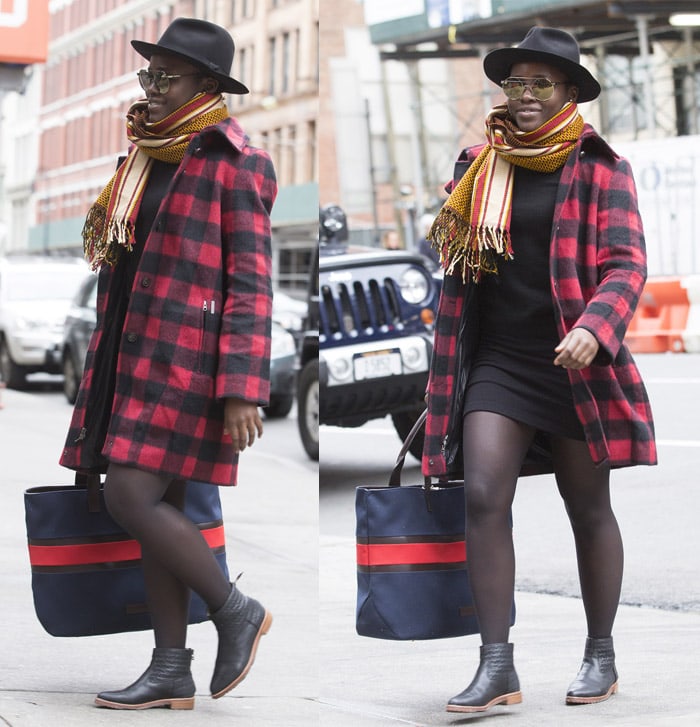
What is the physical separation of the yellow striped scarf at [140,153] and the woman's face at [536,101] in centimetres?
84

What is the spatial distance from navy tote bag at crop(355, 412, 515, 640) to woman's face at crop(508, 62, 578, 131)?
0.95 metres

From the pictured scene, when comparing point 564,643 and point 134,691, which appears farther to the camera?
point 564,643

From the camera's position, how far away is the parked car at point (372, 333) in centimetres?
1080

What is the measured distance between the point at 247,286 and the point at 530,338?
84cm

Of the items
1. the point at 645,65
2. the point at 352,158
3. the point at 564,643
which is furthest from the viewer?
the point at 352,158

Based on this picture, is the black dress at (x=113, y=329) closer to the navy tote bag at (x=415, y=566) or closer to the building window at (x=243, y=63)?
the navy tote bag at (x=415, y=566)

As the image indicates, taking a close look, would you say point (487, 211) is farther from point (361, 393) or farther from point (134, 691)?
point (361, 393)

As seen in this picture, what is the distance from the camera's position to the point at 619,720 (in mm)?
4383

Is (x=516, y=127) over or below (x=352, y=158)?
below

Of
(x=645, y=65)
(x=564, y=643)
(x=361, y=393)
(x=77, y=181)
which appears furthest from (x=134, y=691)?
(x=77, y=181)

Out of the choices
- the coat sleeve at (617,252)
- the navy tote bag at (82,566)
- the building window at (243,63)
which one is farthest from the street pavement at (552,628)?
the building window at (243,63)

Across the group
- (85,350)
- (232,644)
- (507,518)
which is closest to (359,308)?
(507,518)

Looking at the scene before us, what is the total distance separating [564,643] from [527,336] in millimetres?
1607

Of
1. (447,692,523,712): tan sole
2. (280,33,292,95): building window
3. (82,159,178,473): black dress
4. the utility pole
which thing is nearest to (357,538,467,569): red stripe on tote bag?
(447,692,523,712): tan sole
